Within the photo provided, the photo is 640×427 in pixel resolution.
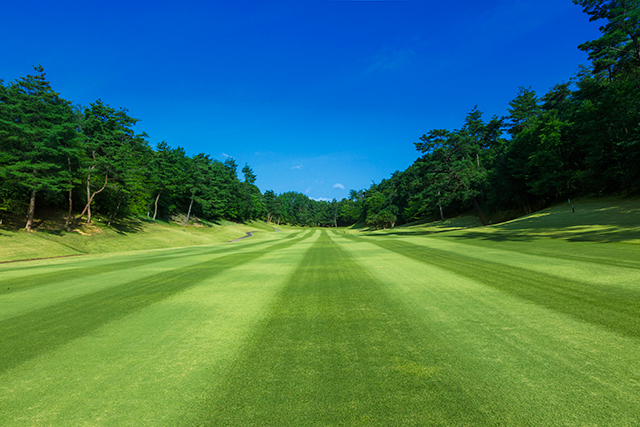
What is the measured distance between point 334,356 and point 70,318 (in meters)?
4.54

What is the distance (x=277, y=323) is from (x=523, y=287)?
15.8 ft

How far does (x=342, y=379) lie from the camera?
227 cm

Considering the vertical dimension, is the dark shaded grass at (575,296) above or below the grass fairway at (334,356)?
below

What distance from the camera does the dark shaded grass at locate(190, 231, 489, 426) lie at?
5.99 ft

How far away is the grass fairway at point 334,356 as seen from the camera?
1874mm

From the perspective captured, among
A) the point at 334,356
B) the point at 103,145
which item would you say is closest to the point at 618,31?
the point at 334,356

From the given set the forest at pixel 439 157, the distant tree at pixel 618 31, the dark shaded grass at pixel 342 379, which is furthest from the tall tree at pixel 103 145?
the distant tree at pixel 618 31

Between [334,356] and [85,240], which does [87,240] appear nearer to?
[85,240]

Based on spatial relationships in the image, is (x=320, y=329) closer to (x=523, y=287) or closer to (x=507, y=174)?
(x=523, y=287)

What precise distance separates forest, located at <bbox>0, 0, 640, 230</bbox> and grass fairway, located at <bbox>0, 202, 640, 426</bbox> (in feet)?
80.3

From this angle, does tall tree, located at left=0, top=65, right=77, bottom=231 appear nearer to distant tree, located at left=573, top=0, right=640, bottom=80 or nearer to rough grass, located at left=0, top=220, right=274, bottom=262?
rough grass, located at left=0, top=220, right=274, bottom=262

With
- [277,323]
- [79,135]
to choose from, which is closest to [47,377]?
[277,323]

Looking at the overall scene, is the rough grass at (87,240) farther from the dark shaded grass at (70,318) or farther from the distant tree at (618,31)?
the distant tree at (618,31)

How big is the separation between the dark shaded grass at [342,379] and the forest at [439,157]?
26.2 metres
